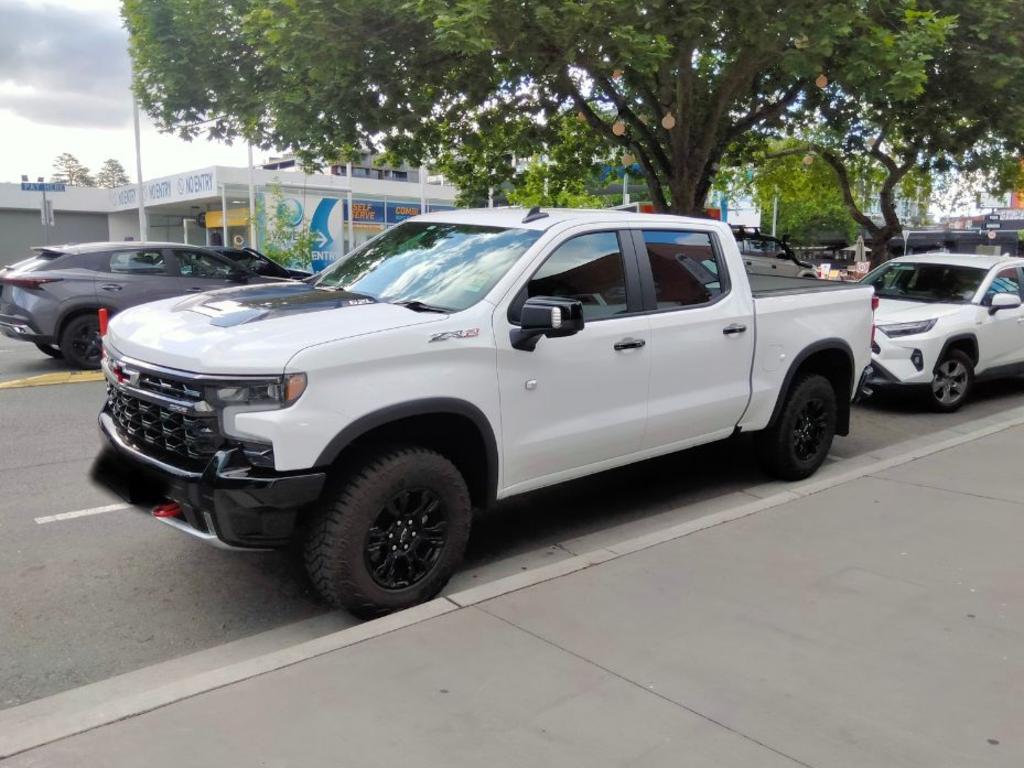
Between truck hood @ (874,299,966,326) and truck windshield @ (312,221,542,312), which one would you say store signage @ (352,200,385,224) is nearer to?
truck hood @ (874,299,966,326)

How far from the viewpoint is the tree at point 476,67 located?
30.8 ft

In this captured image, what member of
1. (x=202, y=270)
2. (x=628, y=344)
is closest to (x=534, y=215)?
(x=628, y=344)

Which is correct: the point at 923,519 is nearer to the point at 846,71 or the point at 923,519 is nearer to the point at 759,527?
the point at 759,527

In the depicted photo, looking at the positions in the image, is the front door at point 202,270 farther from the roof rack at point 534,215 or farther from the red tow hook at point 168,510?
the red tow hook at point 168,510

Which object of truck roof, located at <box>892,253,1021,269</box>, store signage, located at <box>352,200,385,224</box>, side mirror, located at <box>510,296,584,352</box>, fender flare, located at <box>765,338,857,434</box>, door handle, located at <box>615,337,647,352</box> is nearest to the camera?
side mirror, located at <box>510,296,584,352</box>

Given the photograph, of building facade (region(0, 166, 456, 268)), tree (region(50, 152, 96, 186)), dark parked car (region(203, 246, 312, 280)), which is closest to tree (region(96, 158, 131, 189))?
tree (region(50, 152, 96, 186))

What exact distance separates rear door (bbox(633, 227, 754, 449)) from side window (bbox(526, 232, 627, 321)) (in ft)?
0.66

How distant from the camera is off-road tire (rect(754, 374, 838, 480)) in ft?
20.7

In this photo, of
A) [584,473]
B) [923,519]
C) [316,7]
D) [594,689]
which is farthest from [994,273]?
[594,689]

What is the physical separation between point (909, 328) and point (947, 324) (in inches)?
15.8

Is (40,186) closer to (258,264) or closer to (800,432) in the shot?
(258,264)

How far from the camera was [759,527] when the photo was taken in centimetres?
524

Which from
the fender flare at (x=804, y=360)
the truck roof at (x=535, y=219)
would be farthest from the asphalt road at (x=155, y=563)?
the truck roof at (x=535, y=219)

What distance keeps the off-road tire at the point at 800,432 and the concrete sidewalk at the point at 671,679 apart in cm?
150
